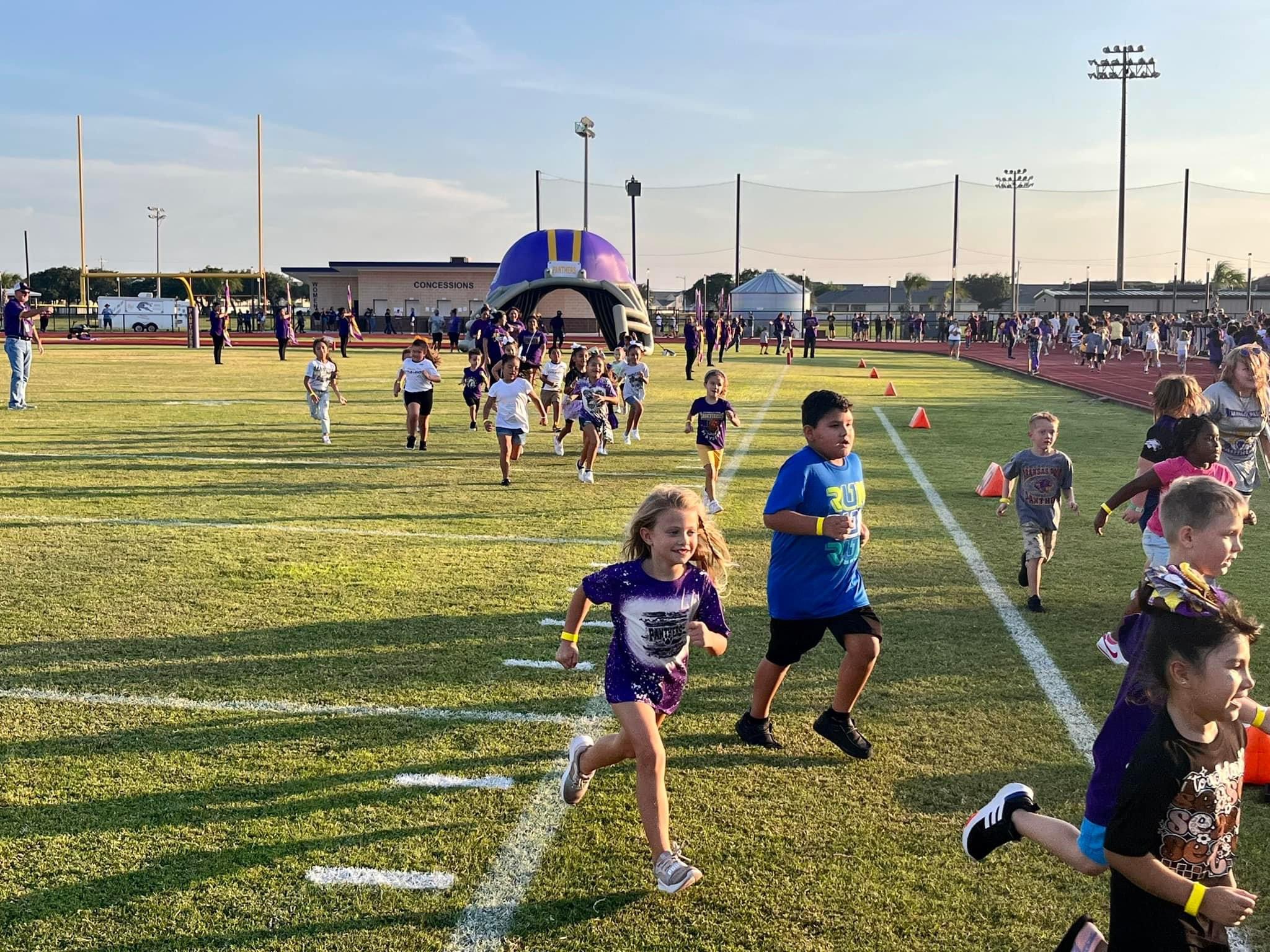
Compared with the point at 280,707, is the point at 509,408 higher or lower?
higher

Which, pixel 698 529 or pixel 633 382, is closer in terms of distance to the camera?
pixel 698 529

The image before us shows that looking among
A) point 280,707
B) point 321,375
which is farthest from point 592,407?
point 280,707

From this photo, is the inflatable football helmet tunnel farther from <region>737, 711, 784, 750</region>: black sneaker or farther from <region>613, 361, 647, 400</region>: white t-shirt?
<region>737, 711, 784, 750</region>: black sneaker

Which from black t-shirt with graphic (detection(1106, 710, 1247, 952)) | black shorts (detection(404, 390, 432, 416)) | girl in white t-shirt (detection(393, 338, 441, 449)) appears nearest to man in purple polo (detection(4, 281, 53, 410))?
girl in white t-shirt (detection(393, 338, 441, 449))

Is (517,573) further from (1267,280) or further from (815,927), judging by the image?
(1267,280)

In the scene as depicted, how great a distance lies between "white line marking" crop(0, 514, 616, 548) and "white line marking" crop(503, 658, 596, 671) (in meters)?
3.17

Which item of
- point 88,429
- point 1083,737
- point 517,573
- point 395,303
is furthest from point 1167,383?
point 395,303

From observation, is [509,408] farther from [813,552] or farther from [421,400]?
[813,552]

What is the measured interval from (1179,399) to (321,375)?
1160 cm

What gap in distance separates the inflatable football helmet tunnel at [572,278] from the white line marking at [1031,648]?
118 feet

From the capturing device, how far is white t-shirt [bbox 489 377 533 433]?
12.5 metres

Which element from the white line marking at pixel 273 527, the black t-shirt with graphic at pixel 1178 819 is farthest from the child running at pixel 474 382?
the black t-shirt with graphic at pixel 1178 819

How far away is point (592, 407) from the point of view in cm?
1354

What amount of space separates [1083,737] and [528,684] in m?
2.81
